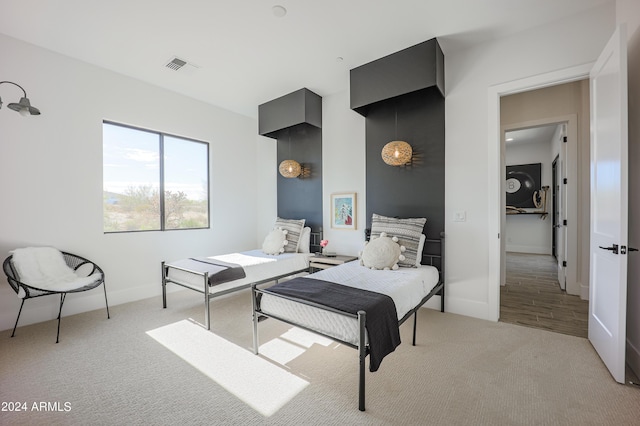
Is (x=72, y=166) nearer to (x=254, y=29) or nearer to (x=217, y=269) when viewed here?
(x=217, y=269)

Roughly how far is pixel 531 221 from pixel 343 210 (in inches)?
248

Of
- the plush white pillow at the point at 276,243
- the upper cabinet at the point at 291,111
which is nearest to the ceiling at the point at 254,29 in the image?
the upper cabinet at the point at 291,111

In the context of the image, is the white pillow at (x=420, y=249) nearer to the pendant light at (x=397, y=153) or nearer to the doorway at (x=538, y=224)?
the pendant light at (x=397, y=153)

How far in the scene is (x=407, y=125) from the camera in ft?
11.6

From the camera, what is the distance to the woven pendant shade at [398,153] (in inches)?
131

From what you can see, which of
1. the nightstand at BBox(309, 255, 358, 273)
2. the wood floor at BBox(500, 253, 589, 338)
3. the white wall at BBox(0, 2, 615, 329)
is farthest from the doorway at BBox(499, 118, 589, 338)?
the nightstand at BBox(309, 255, 358, 273)

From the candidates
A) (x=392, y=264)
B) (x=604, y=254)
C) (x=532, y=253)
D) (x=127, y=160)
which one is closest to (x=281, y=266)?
(x=392, y=264)

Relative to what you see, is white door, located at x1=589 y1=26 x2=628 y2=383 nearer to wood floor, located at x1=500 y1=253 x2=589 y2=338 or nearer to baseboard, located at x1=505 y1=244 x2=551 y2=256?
wood floor, located at x1=500 y1=253 x2=589 y2=338

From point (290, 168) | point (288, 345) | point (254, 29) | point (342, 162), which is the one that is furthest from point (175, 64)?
point (288, 345)

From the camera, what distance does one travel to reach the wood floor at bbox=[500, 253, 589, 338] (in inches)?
113

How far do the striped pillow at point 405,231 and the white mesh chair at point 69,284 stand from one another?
3175mm

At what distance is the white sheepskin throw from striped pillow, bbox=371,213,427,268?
0.25 ft

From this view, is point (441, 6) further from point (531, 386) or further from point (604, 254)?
point (531, 386)

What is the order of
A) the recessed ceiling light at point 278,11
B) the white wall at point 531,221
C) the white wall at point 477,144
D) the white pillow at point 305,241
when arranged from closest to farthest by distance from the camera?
the recessed ceiling light at point 278,11
the white wall at point 477,144
the white pillow at point 305,241
the white wall at point 531,221
